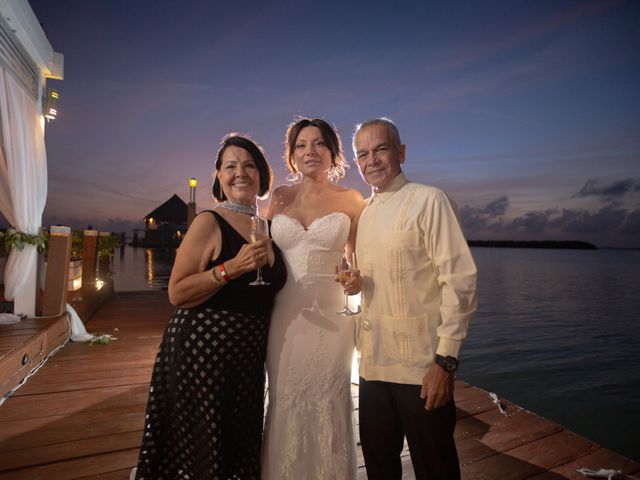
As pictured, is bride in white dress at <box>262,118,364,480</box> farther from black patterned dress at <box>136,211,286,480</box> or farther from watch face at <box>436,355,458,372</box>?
watch face at <box>436,355,458,372</box>

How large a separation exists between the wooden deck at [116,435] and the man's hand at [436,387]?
1260mm

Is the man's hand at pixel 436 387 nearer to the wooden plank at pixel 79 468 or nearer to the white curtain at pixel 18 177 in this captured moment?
the wooden plank at pixel 79 468

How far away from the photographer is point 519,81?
39531 mm

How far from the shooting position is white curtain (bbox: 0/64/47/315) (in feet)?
17.1

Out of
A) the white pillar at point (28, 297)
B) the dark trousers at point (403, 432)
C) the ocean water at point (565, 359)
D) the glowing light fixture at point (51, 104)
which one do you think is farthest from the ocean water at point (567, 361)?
the glowing light fixture at point (51, 104)

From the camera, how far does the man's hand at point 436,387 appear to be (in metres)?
1.64

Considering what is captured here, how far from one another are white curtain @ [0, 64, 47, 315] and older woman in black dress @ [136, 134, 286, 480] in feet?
16.0

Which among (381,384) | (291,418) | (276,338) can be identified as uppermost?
(276,338)

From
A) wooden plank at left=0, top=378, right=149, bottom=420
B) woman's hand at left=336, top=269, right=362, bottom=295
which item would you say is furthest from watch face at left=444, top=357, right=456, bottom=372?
wooden plank at left=0, top=378, right=149, bottom=420

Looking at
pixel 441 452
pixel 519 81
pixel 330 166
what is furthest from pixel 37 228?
pixel 519 81

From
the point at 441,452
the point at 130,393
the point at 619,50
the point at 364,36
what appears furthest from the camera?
the point at 619,50

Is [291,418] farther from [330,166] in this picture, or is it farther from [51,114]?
[51,114]

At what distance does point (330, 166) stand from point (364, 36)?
1941 cm

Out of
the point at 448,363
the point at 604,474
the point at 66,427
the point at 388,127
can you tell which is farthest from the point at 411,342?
the point at 66,427
